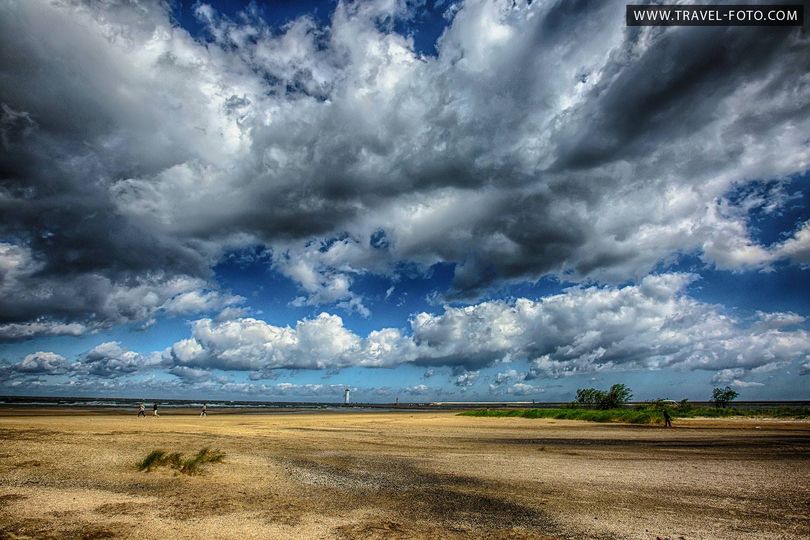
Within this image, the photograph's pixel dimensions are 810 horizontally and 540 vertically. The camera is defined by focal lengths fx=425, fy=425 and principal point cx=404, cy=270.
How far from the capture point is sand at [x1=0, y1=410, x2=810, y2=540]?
1027 cm

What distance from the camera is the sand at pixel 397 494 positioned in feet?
33.7

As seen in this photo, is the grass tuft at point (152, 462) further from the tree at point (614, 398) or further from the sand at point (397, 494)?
the tree at point (614, 398)

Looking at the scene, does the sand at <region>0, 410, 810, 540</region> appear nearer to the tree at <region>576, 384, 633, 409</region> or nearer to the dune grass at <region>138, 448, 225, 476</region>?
the dune grass at <region>138, 448, 225, 476</region>

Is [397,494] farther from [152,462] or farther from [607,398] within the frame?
[607,398]

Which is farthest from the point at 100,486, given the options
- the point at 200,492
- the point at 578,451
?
the point at 578,451

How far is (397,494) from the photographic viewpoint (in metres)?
14.0

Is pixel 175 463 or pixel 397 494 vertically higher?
pixel 175 463

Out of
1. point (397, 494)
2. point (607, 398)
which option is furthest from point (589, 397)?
point (397, 494)

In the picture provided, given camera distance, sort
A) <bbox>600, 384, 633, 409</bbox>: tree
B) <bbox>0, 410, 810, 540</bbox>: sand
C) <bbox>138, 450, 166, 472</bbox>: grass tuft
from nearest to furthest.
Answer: <bbox>0, 410, 810, 540</bbox>: sand → <bbox>138, 450, 166, 472</bbox>: grass tuft → <bbox>600, 384, 633, 409</bbox>: tree

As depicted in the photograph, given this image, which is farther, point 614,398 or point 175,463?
point 614,398

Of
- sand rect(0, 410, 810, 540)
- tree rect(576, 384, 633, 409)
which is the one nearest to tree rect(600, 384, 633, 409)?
tree rect(576, 384, 633, 409)

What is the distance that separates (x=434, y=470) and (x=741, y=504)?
10.9 meters

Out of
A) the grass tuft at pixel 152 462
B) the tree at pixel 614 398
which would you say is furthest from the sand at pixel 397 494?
the tree at pixel 614 398

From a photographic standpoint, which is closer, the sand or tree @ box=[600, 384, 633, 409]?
the sand
